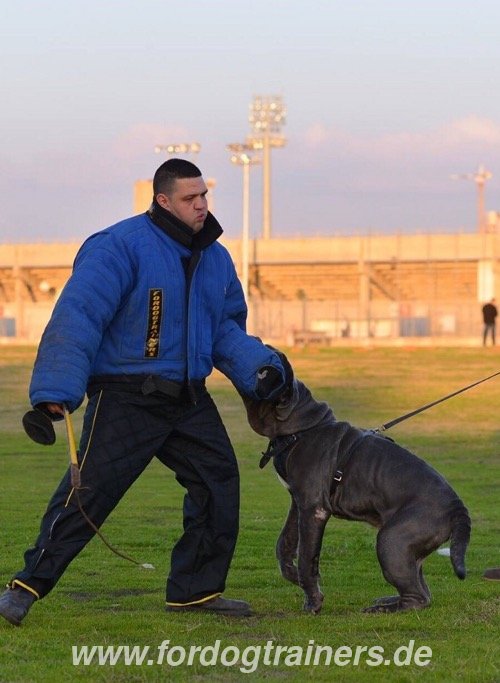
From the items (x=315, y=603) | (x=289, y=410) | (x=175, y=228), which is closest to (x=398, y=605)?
(x=315, y=603)

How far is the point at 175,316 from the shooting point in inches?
266

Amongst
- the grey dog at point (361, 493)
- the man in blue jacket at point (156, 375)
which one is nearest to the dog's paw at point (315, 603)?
the grey dog at point (361, 493)

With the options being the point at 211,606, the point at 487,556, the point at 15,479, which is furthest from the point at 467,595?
the point at 15,479

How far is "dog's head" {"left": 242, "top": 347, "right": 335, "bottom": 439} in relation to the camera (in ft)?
23.2

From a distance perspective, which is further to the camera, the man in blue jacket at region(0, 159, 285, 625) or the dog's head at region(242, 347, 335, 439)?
the dog's head at region(242, 347, 335, 439)

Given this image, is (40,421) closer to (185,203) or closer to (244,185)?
(185,203)

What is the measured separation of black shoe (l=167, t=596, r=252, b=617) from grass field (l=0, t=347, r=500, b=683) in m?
0.11

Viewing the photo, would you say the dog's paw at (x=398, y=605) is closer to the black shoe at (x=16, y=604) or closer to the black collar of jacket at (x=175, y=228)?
the black shoe at (x=16, y=604)

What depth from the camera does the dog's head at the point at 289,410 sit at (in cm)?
709

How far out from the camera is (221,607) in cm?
707

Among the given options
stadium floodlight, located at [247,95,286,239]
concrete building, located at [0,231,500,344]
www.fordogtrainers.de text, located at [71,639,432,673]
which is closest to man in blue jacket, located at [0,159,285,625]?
www.fordogtrainers.de text, located at [71,639,432,673]

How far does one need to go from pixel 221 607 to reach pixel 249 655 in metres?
1.26

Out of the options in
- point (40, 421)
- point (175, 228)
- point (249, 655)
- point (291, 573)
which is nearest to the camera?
point (249, 655)

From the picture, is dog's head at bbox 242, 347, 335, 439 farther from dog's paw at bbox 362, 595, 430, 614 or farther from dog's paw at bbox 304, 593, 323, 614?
dog's paw at bbox 362, 595, 430, 614
